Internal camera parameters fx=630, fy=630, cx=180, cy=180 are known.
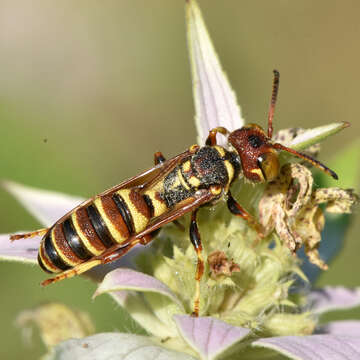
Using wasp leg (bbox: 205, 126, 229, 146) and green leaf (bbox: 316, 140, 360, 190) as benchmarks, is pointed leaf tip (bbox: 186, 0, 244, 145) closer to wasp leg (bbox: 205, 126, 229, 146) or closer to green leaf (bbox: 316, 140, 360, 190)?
wasp leg (bbox: 205, 126, 229, 146)

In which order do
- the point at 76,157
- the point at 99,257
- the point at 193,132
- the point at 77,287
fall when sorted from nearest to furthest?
the point at 99,257 < the point at 77,287 < the point at 76,157 < the point at 193,132

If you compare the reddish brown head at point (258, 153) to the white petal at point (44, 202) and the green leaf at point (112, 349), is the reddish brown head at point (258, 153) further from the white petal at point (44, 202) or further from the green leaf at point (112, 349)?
the white petal at point (44, 202)

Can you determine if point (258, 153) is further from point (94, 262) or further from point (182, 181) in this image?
point (94, 262)

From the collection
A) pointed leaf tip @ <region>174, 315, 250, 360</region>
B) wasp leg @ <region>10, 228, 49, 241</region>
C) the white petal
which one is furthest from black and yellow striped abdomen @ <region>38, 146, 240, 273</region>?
the white petal

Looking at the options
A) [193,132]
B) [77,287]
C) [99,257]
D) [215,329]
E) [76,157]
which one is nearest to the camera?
[215,329]

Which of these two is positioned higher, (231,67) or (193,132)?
(231,67)

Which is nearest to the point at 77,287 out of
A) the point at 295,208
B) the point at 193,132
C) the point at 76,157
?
the point at 76,157

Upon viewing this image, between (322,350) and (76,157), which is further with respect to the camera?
(76,157)

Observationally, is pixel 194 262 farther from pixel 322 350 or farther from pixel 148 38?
pixel 148 38
